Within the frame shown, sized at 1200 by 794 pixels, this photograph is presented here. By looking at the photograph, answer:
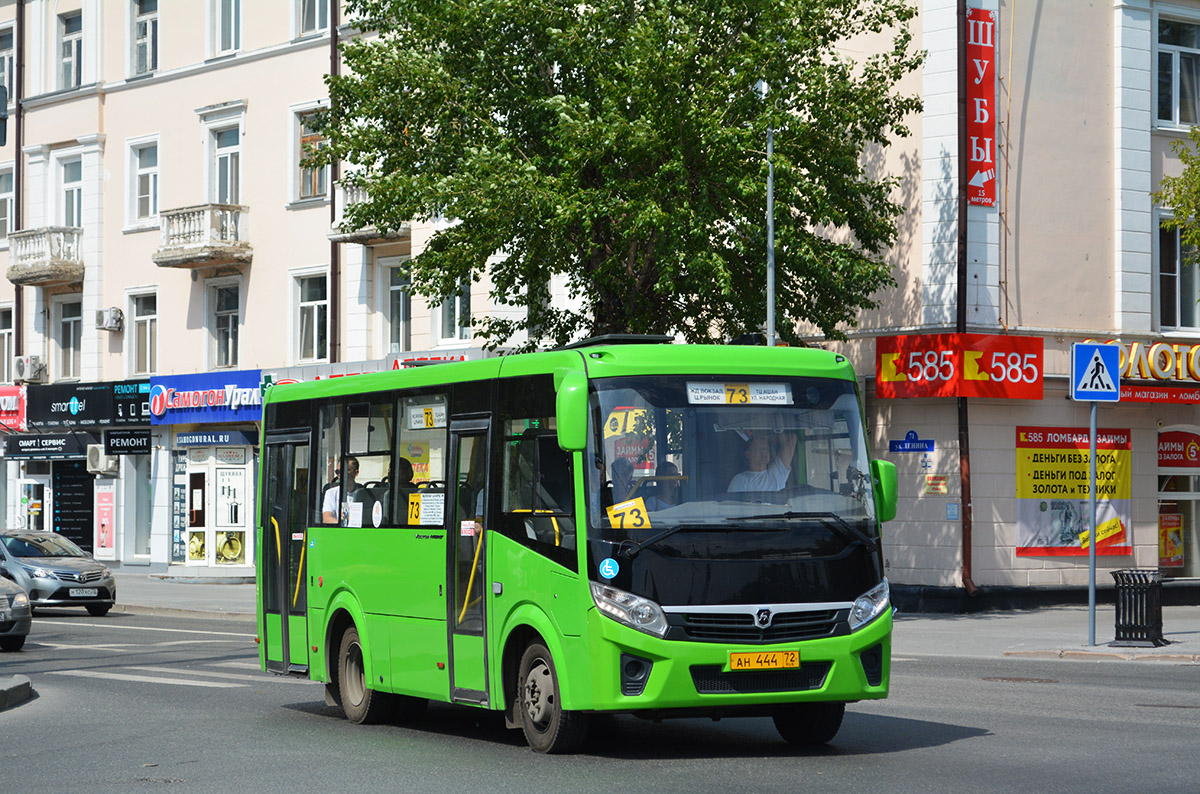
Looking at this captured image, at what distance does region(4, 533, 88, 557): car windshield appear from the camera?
29719 mm

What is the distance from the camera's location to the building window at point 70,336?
4462 cm

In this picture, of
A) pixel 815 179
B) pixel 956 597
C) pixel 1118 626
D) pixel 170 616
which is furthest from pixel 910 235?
pixel 170 616

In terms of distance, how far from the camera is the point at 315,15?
38219mm

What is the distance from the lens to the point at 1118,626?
786 inches

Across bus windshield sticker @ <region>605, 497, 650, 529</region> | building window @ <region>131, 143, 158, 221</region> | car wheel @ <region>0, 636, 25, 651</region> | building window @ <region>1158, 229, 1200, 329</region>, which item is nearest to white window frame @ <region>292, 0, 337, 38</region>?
building window @ <region>131, 143, 158, 221</region>

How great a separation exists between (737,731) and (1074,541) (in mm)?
17321

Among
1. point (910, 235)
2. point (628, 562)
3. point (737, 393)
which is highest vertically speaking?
point (910, 235)

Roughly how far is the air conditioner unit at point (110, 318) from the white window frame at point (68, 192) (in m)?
3.10

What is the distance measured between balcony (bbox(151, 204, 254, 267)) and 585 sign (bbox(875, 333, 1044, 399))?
679 inches

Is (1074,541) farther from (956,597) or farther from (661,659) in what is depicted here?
(661,659)

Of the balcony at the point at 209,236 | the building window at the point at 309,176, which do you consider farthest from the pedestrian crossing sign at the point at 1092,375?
the balcony at the point at 209,236

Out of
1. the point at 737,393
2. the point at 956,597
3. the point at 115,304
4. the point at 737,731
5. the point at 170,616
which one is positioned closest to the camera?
the point at 737,393

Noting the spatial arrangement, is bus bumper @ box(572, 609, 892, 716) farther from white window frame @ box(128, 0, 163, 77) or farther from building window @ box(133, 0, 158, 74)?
building window @ box(133, 0, 158, 74)

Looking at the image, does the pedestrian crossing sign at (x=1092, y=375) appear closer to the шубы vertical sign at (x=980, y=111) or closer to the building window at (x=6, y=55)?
the шубы vertical sign at (x=980, y=111)
